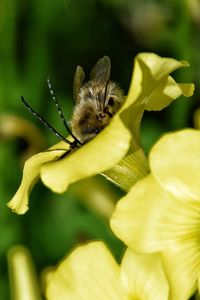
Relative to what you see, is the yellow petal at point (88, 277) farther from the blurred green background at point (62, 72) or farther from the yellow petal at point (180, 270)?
the blurred green background at point (62, 72)

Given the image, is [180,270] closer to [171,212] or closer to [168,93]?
[171,212]

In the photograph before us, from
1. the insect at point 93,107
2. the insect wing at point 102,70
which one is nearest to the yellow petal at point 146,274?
the insect at point 93,107

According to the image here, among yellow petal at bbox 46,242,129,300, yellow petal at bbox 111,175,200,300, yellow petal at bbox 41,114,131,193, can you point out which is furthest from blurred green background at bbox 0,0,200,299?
yellow petal at bbox 41,114,131,193

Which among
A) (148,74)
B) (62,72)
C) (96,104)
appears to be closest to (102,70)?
(96,104)

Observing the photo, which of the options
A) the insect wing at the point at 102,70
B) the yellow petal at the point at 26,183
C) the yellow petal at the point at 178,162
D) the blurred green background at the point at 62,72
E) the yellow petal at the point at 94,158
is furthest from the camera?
the blurred green background at the point at 62,72

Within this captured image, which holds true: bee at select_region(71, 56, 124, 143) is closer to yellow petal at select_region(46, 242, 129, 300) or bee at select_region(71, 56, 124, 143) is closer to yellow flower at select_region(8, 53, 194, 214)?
yellow flower at select_region(8, 53, 194, 214)

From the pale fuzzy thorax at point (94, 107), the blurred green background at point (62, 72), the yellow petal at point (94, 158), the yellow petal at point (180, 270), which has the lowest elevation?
the blurred green background at point (62, 72)
